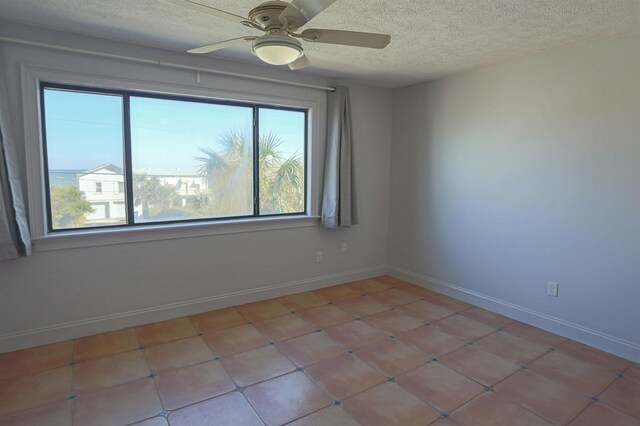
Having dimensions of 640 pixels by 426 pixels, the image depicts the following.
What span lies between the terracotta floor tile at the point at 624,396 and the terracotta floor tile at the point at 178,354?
259 centimetres

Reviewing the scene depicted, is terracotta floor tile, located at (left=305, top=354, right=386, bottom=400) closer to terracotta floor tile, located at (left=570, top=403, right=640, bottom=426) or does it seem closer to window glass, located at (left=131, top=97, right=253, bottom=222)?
terracotta floor tile, located at (left=570, top=403, right=640, bottom=426)

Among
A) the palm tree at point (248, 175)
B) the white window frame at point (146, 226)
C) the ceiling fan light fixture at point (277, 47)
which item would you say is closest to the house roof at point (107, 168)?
the white window frame at point (146, 226)

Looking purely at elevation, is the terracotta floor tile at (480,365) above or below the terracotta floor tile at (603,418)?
above

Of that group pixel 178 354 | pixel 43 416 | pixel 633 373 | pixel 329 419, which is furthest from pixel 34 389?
pixel 633 373

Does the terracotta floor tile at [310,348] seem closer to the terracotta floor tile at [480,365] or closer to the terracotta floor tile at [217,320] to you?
the terracotta floor tile at [217,320]

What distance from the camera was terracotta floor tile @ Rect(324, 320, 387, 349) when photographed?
2.87m

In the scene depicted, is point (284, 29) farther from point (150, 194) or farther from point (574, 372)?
point (574, 372)

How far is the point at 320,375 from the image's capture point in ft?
7.93

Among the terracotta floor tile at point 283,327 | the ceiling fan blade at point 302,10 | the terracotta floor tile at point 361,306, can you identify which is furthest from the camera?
the terracotta floor tile at point 361,306

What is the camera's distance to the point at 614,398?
7.20 ft

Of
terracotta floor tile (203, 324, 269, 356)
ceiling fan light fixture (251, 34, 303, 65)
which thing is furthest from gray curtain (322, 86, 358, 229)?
ceiling fan light fixture (251, 34, 303, 65)

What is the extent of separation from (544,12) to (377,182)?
2.50m

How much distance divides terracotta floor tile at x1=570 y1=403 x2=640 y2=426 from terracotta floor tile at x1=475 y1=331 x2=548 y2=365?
0.52 m

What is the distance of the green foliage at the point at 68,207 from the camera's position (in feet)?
9.20
